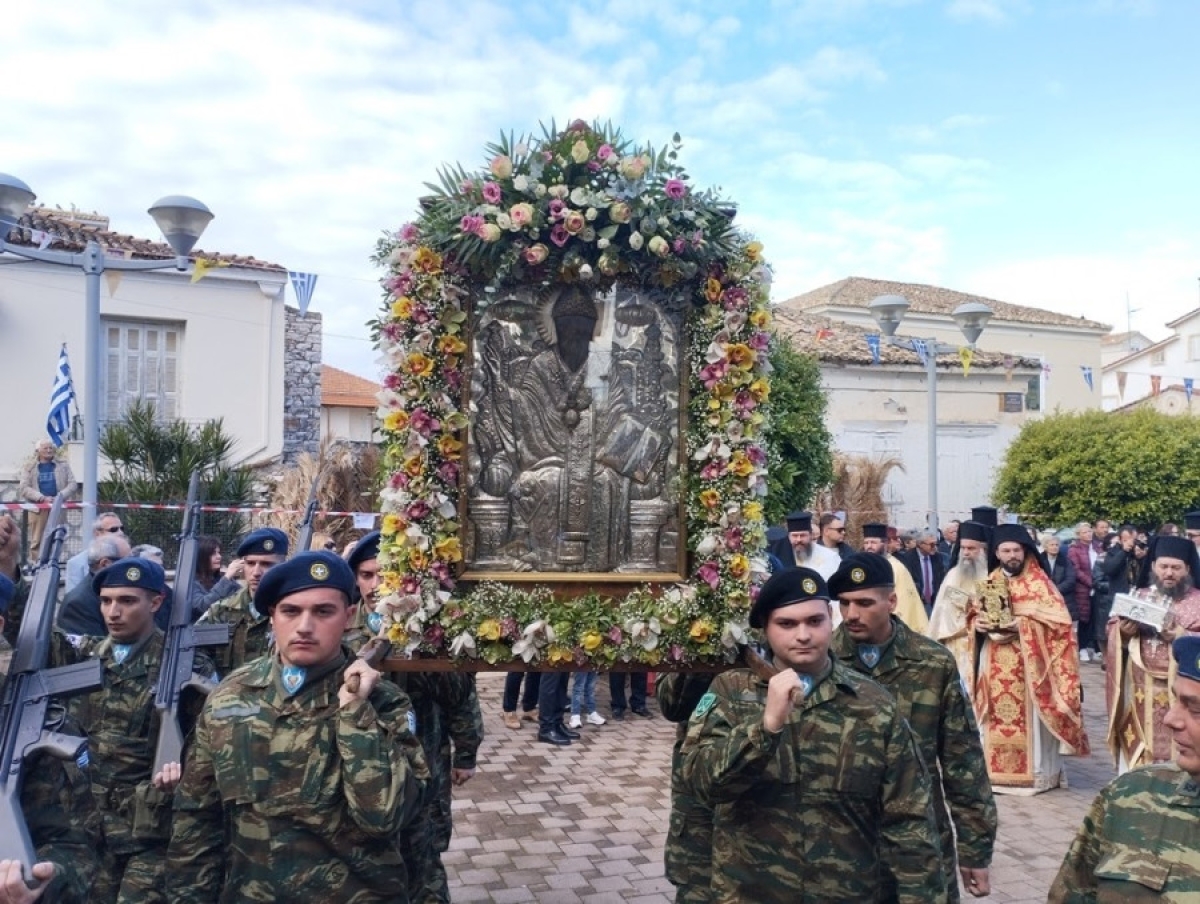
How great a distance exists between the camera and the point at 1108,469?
19891 mm

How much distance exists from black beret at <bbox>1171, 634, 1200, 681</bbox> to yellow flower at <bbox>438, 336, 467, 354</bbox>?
2722 millimetres

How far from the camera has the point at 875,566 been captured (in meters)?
4.21

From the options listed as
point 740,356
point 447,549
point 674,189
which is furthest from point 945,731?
point 674,189

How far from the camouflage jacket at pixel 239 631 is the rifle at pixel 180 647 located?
18 cm

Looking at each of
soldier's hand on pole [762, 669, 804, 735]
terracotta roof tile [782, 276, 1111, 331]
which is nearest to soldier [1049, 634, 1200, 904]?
soldier's hand on pole [762, 669, 804, 735]

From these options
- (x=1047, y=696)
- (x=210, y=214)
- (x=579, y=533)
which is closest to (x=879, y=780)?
(x=579, y=533)

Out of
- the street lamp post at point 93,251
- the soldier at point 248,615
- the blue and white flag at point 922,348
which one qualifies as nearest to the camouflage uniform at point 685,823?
the soldier at point 248,615

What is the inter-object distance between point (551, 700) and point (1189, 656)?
6858mm

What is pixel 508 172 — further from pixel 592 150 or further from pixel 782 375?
pixel 782 375

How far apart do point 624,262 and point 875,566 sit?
66.9 inches

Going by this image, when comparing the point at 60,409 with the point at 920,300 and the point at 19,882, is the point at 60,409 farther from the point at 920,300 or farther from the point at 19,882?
the point at 920,300

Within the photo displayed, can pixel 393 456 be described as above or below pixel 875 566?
above

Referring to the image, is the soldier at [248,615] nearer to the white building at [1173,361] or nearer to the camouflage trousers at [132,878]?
the camouflage trousers at [132,878]

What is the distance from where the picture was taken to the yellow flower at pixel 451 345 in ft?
13.0
